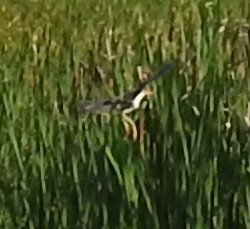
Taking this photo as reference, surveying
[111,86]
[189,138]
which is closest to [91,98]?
[111,86]

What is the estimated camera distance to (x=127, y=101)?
A: 814 millimetres

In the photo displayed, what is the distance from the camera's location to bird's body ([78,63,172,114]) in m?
0.81

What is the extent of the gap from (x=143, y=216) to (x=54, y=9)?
0.28 m

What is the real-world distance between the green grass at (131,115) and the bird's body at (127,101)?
11mm

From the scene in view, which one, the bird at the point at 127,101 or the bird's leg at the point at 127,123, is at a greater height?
the bird at the point at 127,101

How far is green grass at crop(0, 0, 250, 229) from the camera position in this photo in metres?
0.82

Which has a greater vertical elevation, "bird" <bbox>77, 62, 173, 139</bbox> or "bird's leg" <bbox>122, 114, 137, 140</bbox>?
"bird" <bbox>77, 62, 173, 139</bbox>

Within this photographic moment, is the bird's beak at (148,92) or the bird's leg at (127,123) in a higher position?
the bird's beak at (148,92)

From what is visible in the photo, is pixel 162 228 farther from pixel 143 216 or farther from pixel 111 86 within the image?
pixel 111 86

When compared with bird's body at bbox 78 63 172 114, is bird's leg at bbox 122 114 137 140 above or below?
below

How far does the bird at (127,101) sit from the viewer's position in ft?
2.66

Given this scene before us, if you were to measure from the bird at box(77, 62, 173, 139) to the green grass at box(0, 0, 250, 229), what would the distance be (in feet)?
0.03

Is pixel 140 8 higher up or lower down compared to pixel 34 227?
higher up

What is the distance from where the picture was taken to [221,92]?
0.82 metres
